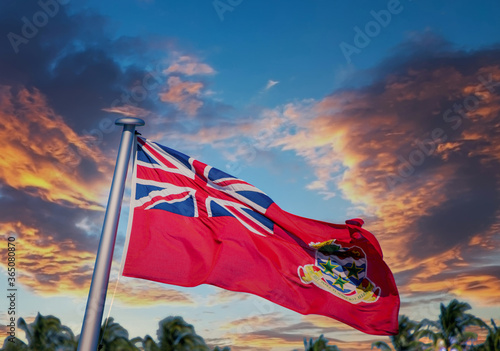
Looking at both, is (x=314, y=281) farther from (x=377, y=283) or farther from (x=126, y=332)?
(x=126, y=332)

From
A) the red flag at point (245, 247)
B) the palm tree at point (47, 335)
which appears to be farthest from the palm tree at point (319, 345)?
the red flag at point (245, 247)

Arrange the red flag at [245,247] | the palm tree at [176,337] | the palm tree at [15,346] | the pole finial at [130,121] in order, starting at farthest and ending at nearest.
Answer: the palm tree at [176,337], the palm tree at [15,346], the red flag at [245,247], the pole finial at [130,121]

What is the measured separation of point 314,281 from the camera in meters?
10.3

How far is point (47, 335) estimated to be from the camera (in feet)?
180

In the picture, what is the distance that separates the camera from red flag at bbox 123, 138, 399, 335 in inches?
348

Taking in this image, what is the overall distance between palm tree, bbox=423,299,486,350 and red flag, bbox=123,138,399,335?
166 ft

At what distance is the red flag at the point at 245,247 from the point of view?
8827 mm

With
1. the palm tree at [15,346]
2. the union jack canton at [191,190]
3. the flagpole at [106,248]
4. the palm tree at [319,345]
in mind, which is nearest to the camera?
the flagpole at [106,248]

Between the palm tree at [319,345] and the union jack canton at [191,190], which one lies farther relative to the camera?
the palm tree at [319,345]

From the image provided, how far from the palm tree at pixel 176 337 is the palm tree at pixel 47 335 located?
Answer: 8.93 metres

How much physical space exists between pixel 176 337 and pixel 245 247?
46887mm

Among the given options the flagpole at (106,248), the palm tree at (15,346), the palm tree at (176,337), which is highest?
the palm tree at (176,337)

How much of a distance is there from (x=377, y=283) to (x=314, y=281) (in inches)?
55.7

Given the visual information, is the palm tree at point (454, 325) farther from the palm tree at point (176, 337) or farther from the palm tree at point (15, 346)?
the palm tree at point (15, 346)
